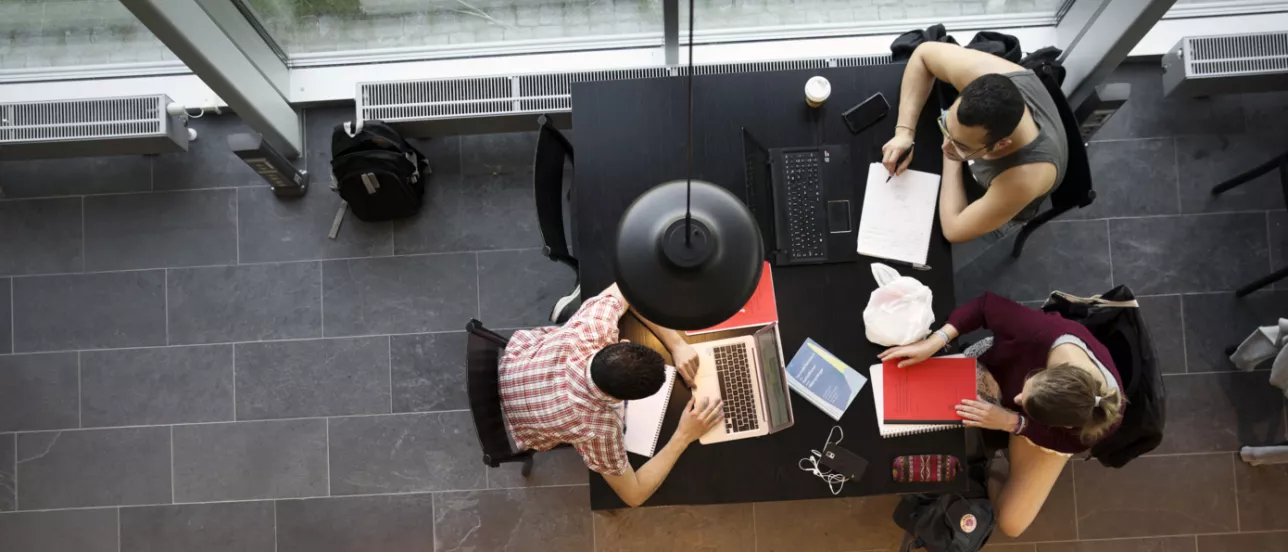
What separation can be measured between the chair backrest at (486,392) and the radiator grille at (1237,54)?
9.29ft

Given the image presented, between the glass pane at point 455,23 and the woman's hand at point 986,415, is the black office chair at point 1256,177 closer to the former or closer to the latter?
the woman's hand at point 986,415

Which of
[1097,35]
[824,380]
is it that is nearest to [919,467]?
[824,380]

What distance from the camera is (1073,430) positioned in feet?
7.57

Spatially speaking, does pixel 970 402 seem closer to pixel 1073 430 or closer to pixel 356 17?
pixel 1073 430

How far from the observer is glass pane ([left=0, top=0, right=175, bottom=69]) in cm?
307

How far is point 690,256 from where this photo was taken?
1.33 meters

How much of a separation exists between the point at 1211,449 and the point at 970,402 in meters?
1.53

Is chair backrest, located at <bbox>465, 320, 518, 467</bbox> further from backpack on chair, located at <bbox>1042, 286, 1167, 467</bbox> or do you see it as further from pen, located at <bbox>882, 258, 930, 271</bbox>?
backpack on chair, located at <bbox>1042, 286, 1167, 467</bbox>

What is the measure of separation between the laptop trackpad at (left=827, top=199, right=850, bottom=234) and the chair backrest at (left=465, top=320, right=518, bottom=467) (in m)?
1.12

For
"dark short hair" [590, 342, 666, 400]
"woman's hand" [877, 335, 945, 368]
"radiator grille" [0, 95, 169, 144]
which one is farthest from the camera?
"radiator grille" [0, 95, 169, 144]

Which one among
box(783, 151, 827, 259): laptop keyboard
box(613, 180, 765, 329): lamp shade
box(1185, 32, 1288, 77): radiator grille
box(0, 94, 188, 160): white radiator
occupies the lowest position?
box(613, 180, 765, 329): lamp shade

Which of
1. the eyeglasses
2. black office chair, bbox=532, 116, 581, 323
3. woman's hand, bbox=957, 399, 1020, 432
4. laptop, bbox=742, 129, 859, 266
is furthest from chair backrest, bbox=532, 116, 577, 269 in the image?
woman's hand, bbox=957, 399, 1020, 432

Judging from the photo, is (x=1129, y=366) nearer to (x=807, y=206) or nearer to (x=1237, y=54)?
(x=807, y=206)

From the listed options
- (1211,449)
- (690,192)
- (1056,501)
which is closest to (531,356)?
(690,192)
